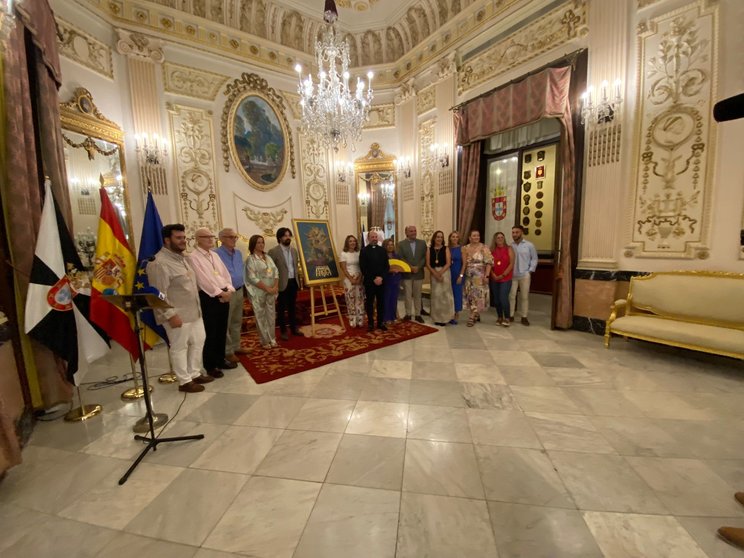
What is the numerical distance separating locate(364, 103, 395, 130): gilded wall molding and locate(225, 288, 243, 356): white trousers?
226 inches

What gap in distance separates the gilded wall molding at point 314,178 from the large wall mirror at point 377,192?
84cm

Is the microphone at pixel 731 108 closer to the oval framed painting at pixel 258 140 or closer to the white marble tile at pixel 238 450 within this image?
the white marble tile at pixel 238 450

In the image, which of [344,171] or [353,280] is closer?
[353,280]

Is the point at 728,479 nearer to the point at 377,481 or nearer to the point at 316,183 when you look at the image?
the point at 377,481

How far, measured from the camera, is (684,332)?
3277mm

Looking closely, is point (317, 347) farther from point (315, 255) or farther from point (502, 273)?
point (502, 273)

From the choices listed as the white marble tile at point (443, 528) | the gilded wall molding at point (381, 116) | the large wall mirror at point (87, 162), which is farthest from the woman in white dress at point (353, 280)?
the gilded wall molding at point (381, 116)

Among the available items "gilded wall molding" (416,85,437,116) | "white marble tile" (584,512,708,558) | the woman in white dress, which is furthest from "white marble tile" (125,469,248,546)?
"gilded wall molding" (416,85,437,116)

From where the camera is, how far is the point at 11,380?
7.70 feet

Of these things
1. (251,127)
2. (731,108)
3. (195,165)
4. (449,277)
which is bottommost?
(449,277)

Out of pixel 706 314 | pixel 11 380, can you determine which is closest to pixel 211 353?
pixel 11 380

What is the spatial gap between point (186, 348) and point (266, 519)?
1.99 metres

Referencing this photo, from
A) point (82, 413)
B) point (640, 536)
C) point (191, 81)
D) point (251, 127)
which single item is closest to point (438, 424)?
point (640, 536)

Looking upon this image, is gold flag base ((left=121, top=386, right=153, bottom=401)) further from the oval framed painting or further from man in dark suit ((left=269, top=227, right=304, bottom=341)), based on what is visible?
the oval framed painting
